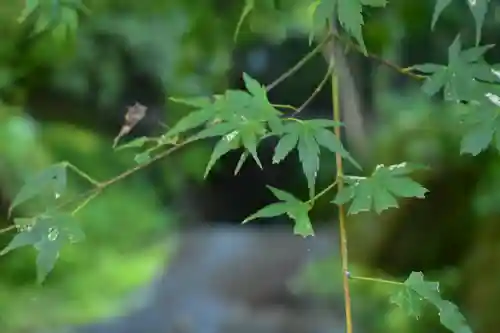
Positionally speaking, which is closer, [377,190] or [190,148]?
[377,190]

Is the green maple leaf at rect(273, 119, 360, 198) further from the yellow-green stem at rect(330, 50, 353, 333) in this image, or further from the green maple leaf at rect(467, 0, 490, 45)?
the green maple leaf at rect(467, 0, 490, 45)

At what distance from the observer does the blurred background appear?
1.43 m

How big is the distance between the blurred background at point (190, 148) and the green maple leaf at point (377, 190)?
303 mm

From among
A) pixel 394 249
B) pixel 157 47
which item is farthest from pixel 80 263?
pixel 394 249

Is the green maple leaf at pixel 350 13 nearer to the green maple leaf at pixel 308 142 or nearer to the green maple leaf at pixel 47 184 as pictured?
the green maple leaf at pixel 308 142

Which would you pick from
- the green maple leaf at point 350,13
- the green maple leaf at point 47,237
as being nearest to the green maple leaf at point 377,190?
the green maple leaf at point 350,13

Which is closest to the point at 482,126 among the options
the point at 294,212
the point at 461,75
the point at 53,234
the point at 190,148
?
the point at 461,75

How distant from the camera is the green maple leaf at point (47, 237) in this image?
617 millimetres

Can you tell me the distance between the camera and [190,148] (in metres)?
2.71

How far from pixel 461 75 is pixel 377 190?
13 centimetres

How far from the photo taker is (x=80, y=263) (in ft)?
7.48

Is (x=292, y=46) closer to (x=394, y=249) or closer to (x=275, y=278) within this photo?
(x=275, y=278)

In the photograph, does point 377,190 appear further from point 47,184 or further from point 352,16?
point 47,184

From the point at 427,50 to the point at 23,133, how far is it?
1.33 m
